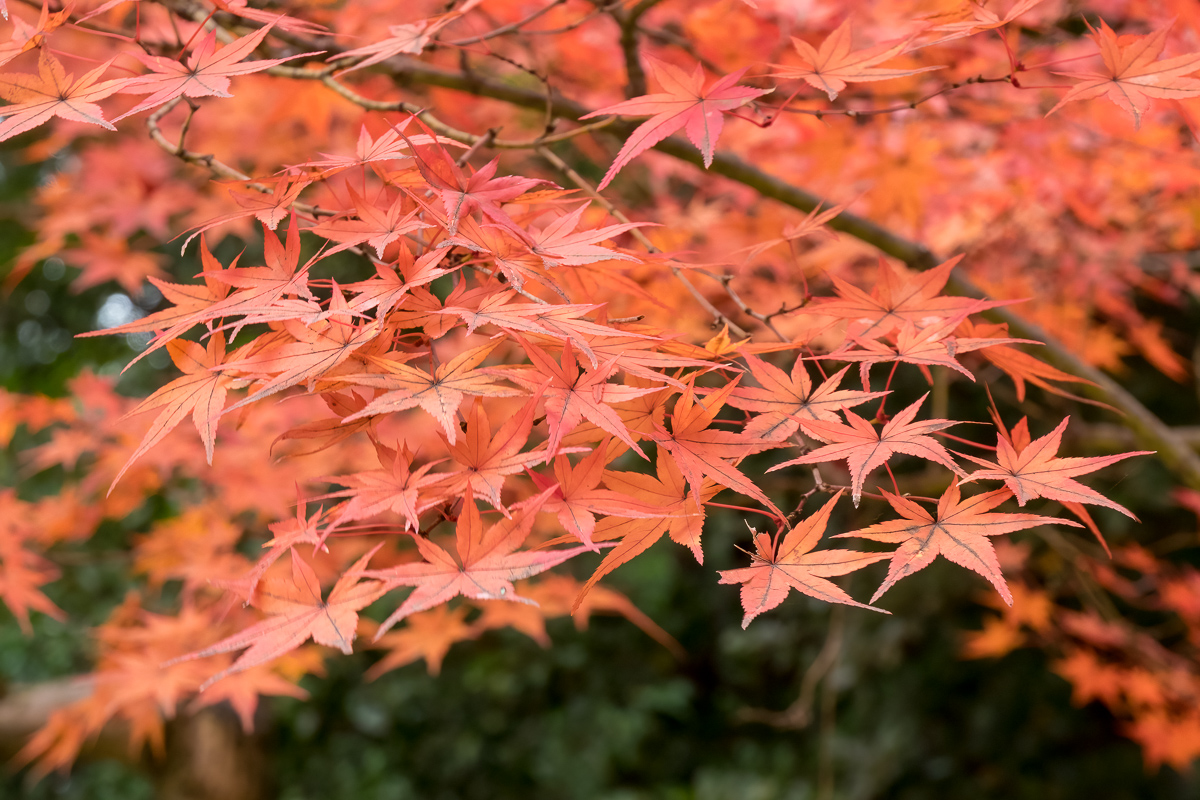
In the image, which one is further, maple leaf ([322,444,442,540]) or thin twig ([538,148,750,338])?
thin twig ([538,148,750,338])

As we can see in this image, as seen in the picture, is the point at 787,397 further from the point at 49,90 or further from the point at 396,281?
the point at 49,90

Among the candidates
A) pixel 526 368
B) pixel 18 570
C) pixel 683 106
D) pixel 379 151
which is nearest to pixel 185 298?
pixel 379 151

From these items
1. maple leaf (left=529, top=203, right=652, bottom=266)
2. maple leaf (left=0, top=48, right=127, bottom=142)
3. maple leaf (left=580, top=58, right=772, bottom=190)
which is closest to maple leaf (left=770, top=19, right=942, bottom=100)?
maple leaf (left=580, top=58, right=772, bottom=190)

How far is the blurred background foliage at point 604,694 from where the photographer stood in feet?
10.1

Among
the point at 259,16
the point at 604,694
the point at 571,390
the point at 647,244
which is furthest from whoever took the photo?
the point at 604,694

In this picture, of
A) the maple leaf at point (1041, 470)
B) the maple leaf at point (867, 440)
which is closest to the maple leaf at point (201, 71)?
the maple leaf at point (867, 440)

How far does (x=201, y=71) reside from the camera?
2.05ft

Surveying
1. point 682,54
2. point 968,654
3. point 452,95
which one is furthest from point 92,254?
point 968,654

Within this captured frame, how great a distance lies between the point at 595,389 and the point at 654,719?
3.31 m

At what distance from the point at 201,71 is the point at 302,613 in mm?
447

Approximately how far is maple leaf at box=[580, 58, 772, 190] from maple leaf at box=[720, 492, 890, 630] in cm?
28

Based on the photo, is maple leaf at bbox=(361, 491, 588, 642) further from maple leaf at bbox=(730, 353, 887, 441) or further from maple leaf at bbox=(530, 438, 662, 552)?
maple leaf at bbox=(730, 353, 887, 441)

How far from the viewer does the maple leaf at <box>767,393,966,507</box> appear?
53 centimetres

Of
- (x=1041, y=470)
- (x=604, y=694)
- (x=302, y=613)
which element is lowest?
(x=604, y=694)
